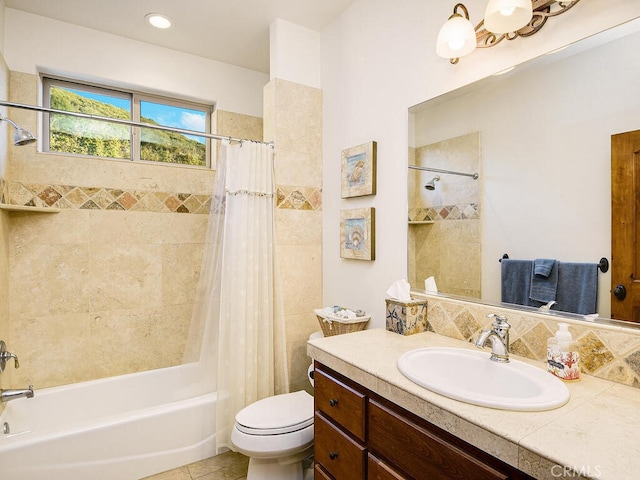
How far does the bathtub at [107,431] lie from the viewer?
1.62 meters

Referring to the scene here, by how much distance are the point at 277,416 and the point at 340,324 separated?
569 millimetres

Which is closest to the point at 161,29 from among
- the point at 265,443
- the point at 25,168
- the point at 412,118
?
the point at 25,168

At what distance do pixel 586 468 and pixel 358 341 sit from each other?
0.94 m

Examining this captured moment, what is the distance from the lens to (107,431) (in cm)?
176

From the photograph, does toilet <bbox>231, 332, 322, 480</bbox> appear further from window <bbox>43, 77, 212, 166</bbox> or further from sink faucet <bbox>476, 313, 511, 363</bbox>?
window <bbox>43, 77, 212, 166</bbox>

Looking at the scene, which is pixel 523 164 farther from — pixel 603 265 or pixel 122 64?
pixel 122 64

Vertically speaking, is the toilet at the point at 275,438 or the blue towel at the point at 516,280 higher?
the blue towel at the point at 516,280

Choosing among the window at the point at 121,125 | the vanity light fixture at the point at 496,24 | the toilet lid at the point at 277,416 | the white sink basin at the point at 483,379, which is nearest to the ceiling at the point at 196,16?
the window at the point at 121,125

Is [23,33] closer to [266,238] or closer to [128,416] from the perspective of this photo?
[266,238]

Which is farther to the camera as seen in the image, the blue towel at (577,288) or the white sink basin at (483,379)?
the blue towel at (577,288)

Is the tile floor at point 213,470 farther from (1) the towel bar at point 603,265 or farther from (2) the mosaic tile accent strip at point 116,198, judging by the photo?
(1) the towel bar at point 603,265

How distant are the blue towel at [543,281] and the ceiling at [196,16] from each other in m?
1.96

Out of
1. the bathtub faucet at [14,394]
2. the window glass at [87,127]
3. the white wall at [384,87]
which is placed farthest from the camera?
the window glass at [87,127]

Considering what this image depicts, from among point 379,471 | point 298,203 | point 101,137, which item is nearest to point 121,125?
point 101,137
